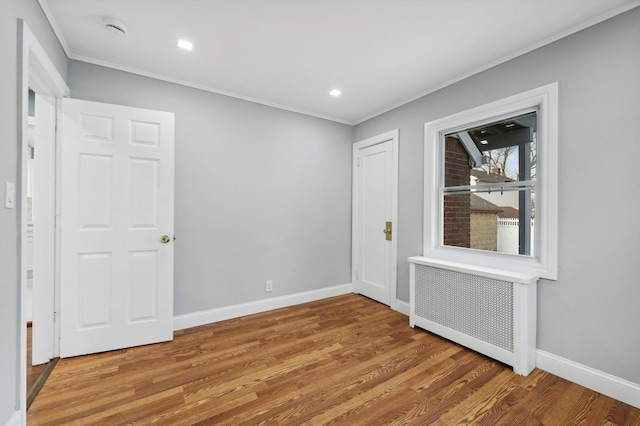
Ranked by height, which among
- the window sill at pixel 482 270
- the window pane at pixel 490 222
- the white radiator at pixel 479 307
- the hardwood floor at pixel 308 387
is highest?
the window pane at pixel 490 222

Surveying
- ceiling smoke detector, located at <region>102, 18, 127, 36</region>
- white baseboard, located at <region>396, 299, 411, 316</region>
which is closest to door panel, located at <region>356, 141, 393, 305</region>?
white baseboard, located at <region>396, 299, 411, 316</region>

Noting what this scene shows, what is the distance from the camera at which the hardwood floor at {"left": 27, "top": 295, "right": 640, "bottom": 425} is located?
1.66m

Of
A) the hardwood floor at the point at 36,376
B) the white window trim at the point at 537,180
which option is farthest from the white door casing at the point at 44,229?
the white window trim at the point at 537,180

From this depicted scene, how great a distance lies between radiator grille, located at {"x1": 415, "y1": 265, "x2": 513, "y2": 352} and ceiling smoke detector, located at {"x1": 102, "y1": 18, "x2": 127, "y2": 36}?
3292 millimetres

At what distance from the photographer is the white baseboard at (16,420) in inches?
55.9

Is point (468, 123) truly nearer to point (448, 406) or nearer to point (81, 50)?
point (448, 406)

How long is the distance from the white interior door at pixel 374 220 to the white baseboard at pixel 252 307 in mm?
424

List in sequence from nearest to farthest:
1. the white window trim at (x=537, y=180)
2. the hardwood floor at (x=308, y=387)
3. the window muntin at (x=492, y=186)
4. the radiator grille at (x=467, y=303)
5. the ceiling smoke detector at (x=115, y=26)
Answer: the hardwood floor at (x=308, y=387) < the ceiling smoke detector at (x=115, y=26) < the white window trim at (x=537, y=180) < the radiator grille at (x=467, y=303) < the window muntin at (x=492, y=186)

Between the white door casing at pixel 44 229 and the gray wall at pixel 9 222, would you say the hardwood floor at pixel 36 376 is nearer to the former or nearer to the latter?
the white door casing at pixel 44 229

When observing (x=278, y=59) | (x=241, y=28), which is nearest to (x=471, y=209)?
(x=278, y=59)

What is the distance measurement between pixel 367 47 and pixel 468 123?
1.27 m

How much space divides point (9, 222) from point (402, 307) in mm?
3400

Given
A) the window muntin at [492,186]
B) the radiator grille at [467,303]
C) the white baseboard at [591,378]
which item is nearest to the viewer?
the white baseboard at [591,378]

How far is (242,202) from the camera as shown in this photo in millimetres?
3211
